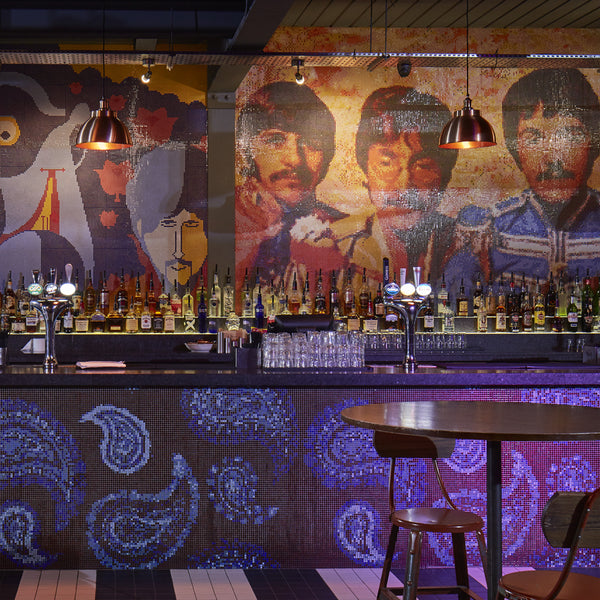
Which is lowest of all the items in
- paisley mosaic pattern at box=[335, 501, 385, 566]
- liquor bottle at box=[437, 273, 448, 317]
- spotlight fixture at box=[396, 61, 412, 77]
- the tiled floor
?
the tiled floor

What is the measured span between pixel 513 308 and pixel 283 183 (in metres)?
2.21

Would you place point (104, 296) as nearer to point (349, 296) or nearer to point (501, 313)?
point (349, 296)

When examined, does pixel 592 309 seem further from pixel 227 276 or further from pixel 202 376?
pixel 202 376

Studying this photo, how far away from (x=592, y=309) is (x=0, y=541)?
16.9ft

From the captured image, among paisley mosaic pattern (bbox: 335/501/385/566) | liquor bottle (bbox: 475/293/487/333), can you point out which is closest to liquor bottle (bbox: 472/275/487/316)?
liquor bottle (bbox: 475/293/487/333)

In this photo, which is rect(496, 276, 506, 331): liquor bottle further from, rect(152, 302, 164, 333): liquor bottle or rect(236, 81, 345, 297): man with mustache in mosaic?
rect(152, 302, 164, 333): liquor bottle

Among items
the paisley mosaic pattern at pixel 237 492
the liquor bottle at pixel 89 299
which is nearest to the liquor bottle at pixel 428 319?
the liquor bottle at pixel 89 299

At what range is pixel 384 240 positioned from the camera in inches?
275

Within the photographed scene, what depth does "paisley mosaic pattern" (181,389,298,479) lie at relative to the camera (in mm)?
3951

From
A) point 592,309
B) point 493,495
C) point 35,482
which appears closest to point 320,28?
point 592,309

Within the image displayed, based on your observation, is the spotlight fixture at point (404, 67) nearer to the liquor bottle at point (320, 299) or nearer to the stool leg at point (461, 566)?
the liquor bottle at point (320, 299)

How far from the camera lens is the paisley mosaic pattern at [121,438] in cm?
392

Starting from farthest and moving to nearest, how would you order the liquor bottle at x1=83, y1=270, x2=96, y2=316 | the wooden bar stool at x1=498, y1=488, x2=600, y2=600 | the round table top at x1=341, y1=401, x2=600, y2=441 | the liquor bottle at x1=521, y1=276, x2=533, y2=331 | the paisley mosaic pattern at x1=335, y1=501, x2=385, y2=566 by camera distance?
the liquor bottle at x1=521, y1=276, x2=533, y2=331
the liquor bottle at x1=83, y1=270, x2=96, y2=316
the paisley mosaic pattern at x1=335, y1=501, x2=385, y2=566
the round table top at x1=341, y1=401, x2=600, y2=441
the wooden bar stool at x1=498, y1=488, x2=600, y2=600

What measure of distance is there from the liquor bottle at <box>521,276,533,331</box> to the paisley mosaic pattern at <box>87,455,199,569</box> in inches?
153
